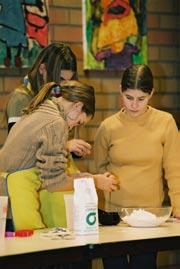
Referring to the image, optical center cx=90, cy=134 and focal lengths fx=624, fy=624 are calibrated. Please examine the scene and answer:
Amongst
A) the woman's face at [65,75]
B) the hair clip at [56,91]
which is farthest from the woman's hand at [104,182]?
the woman's face at [65,75]

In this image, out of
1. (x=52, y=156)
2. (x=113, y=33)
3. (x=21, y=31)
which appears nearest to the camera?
(x=52, y=156)

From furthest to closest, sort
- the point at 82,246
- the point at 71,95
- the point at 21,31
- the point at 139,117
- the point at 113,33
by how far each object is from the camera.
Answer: the point at 113,33 < the point at 21,31 < the point at 139,117 < the point at 71,95 < the point at 82,246

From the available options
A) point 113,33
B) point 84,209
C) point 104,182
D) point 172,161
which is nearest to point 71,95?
point 104,182

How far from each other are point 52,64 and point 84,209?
875mm

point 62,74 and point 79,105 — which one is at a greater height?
point 62,74

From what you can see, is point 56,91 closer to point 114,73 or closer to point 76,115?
point 76,115

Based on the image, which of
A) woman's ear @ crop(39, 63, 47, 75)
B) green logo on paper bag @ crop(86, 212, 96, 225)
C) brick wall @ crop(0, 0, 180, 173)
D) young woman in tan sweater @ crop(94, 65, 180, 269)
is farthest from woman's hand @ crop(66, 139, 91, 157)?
brick wall @ crop(0, 0, 180, 173)

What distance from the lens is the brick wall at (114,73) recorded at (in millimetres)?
3551

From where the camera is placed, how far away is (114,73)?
12.2 feet

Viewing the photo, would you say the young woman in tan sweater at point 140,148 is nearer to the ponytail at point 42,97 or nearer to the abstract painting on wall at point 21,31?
the ponytail at point 42,97

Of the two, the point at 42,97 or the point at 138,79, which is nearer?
the point at 42,97

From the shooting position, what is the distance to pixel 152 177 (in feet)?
9.50

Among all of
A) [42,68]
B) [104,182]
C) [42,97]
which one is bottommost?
[104,182]

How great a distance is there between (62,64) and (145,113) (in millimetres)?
456
